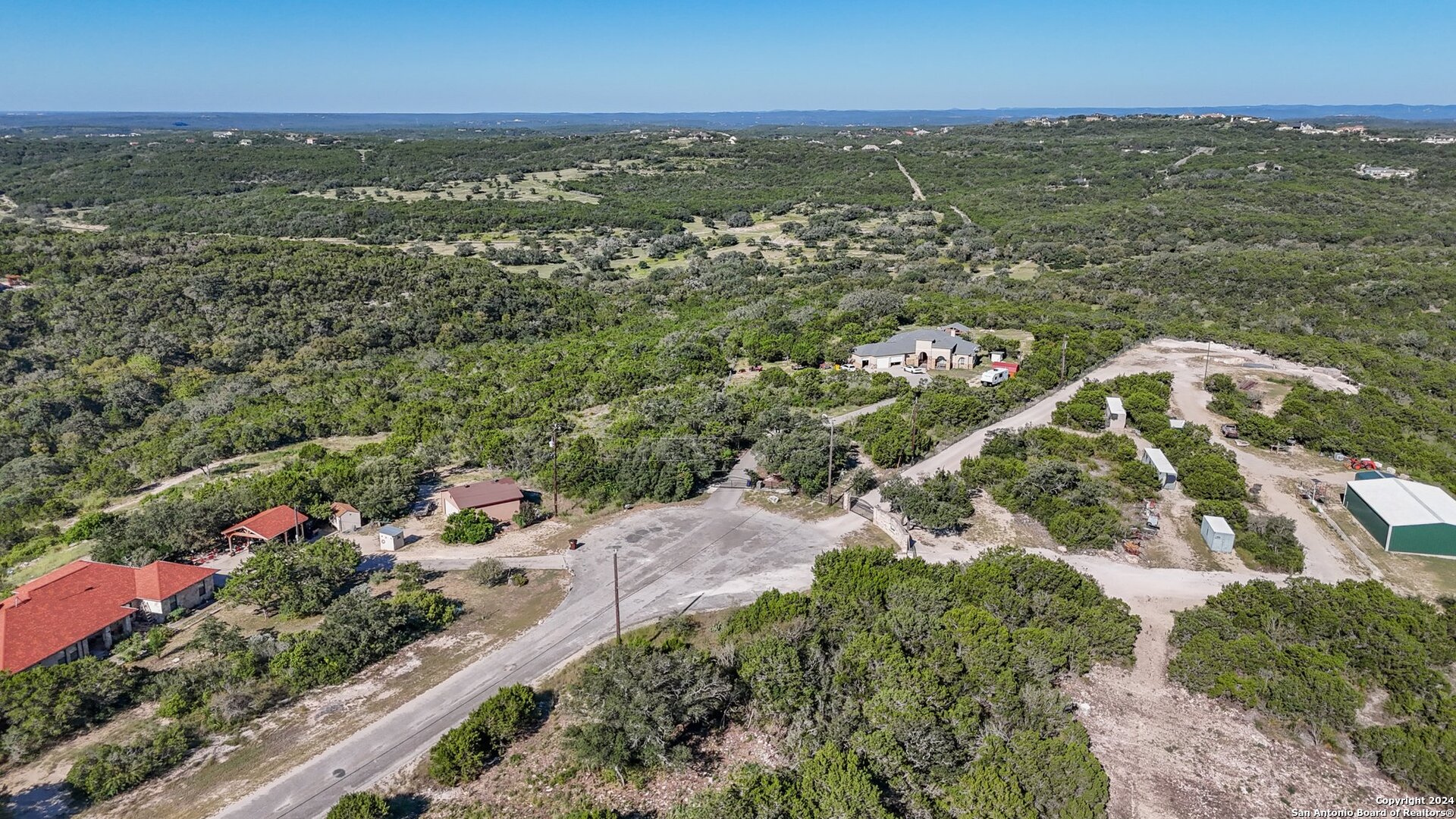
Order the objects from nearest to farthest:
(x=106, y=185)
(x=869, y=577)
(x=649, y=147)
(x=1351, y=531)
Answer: (x=869, y=577) → (x=1351, y=531) → (x=106, y=185) → (x=649, y=147)

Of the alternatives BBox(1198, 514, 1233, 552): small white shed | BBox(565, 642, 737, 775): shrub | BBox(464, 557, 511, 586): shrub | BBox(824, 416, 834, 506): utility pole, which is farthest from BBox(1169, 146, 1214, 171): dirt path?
BBox(565, 642, 737, 775): shrub

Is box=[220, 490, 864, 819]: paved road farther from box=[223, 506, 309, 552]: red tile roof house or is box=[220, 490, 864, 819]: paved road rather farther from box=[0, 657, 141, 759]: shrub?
box=[223, 506, 309, 552]: red tile roof house

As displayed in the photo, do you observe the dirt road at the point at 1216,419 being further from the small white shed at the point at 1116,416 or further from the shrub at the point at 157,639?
the shrub at the point at 157,639

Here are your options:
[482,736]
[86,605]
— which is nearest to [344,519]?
[86,605]

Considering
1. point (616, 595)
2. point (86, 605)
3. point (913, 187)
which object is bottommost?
point (86, 605)

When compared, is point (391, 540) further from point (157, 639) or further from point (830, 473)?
point (830, 473)

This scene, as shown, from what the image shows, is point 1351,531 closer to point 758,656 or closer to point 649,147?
point 758,656

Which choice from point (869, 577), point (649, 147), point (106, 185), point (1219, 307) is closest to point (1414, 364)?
point (1219, 307)
